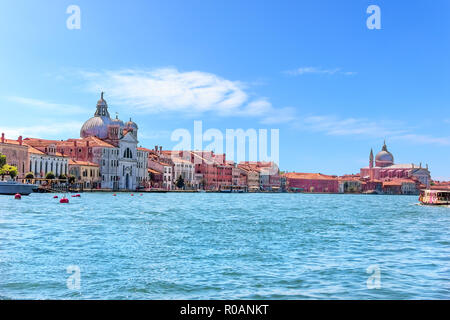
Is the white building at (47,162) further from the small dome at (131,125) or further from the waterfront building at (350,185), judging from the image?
the waterfront building at (350,185)

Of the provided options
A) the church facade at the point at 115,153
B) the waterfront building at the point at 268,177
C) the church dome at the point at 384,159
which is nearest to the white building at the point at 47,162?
the church facade at the point at 115,153

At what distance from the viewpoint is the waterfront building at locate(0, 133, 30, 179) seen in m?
66.4

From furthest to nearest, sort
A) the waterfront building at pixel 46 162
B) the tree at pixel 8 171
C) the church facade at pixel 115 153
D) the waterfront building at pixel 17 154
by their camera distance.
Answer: the church facade at pixel 115 153 → the waterfront building at pixel 46 162 → the waterfront building at pixel 17 154 → the tree at pixel 8 171

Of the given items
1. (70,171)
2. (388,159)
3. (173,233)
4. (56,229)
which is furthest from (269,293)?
(388,159)

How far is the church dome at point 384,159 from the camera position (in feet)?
526

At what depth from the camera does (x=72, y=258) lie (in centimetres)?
1221

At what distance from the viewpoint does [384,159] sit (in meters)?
160

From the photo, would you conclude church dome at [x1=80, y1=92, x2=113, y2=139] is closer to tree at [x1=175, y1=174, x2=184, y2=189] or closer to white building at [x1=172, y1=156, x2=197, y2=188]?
tree at [x1=175, y1=174, x2=184, y2=189]

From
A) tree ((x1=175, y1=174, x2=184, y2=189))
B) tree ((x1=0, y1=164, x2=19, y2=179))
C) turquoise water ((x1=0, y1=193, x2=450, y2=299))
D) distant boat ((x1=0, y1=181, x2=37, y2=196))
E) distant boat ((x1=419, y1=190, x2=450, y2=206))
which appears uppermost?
tree ((x1=0, y1=164, x2=19, y2=179))

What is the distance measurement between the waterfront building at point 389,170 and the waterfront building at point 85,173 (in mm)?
94875

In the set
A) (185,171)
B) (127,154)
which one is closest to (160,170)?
(185,171)

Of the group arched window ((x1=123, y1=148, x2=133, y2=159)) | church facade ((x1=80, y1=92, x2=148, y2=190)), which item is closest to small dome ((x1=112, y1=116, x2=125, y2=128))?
church facade ((x1=80, y1=92, x2=148, y2=190))

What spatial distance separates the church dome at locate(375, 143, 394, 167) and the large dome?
95.1m
